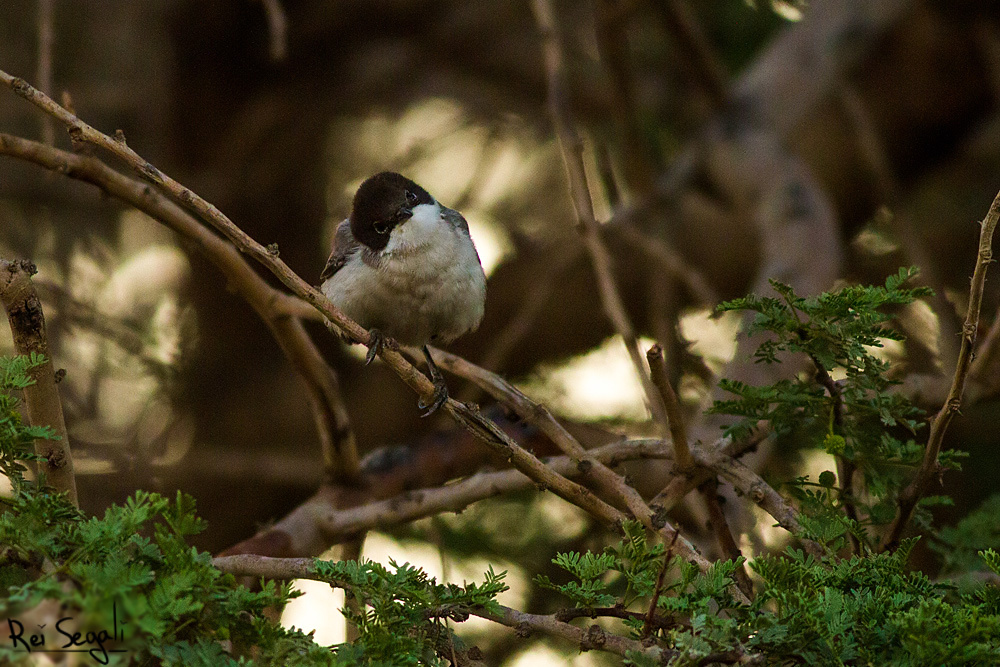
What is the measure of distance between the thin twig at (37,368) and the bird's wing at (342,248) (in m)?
1.28

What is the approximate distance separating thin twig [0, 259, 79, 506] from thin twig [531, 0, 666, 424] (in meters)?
1.85

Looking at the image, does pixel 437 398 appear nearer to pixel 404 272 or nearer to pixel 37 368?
pixel 404 272

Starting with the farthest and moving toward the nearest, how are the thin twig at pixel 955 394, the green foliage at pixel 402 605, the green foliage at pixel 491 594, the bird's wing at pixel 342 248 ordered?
the bird's wing at pixel 342 248, the thin twig at pixel 955 394, the green foliage at pixel 402 605, the green foliage at pixel 491 594

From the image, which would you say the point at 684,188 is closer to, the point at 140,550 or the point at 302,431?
the point at 302,431

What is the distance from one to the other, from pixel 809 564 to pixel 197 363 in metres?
4.66

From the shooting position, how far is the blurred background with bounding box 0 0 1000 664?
5645 mm

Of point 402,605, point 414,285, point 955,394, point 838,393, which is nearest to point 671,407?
point 838,393

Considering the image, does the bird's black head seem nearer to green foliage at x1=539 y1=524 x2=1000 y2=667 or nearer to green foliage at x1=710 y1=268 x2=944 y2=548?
green foliage at x1=710 y1=268 x2=944 y2=548

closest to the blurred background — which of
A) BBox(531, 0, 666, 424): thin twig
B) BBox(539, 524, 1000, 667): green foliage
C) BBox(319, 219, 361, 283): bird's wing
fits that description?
BBox(531, 0, 666, 424): thin twig

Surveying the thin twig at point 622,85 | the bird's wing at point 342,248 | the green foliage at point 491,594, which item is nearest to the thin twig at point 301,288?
the green foliage at point 491,594

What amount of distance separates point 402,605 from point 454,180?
5.26 metres

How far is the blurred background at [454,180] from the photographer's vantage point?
18.5 ft

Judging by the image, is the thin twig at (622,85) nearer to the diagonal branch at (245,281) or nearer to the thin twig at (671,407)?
the diagonal branch at (245,281)

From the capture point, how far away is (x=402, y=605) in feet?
6.84
